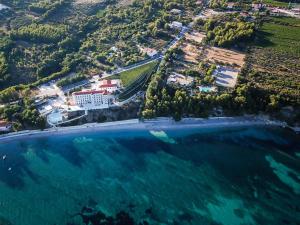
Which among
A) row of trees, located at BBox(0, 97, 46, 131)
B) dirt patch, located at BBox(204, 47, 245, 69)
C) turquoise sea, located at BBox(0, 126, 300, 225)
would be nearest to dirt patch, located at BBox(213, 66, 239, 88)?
dirt patch, located at BBox(204, 47, 245, 69)

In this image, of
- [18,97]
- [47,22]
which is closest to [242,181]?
[18,97]

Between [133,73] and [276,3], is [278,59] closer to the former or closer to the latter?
[276,3]

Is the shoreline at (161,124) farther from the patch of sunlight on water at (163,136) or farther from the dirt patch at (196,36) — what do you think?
the dirt patch at (196,36)

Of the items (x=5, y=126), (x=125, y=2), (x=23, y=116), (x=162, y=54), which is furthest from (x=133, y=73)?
(x=125, y=2)

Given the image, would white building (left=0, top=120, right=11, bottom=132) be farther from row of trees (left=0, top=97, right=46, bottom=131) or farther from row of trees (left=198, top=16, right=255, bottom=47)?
row of trees (left=198, top=16, right=255, bottom=47)

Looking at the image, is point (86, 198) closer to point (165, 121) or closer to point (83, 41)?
point (165, 121)

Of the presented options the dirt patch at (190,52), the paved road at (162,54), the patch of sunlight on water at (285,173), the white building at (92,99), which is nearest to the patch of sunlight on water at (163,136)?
the white building at (92,99)
